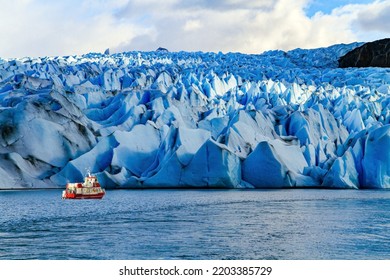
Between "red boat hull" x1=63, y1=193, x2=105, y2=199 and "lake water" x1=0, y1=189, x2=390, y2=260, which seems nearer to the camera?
"lake water" x1=0, y1=189, x2=390, y2=260

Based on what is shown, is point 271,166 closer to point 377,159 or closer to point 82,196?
point 377,159

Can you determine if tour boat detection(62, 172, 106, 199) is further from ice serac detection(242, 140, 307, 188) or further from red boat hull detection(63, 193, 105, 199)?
ice serac detection(242, 140, 307, 188)

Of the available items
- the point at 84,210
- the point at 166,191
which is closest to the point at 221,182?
the point at 166,191

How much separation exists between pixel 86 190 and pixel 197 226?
7.15 m

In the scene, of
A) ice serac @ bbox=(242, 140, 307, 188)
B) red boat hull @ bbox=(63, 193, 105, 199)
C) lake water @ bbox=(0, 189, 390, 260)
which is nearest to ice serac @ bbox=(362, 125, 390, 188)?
lake water @ bbox=(0, 189, 390, 260)

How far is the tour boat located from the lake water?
386 mm

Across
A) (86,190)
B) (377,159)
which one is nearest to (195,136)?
(86,190)

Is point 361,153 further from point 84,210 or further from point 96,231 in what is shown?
point 96,231

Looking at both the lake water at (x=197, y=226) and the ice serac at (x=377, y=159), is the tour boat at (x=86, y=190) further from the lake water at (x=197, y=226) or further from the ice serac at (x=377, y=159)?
the ice serac at (x=377, y=159)

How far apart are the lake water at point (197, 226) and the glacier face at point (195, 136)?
1454mm

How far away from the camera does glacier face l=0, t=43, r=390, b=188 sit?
64.9 feet

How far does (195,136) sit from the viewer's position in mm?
21109
